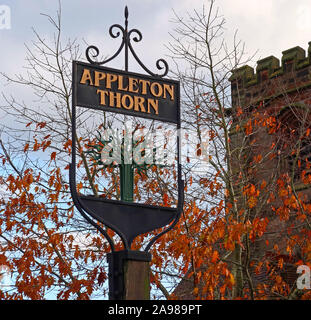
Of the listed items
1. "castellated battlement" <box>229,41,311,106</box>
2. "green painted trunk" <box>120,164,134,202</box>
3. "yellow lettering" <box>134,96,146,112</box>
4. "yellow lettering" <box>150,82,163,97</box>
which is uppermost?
"castellated battlement" <box>229,41,311,106</box>

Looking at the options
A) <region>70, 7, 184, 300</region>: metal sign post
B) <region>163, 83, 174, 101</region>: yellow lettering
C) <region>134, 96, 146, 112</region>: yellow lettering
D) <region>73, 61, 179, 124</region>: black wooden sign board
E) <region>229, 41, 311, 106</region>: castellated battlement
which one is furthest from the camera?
<region>229, 41, 311, 106</region>: castellated battlement

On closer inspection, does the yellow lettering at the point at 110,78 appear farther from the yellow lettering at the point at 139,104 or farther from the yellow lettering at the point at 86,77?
the yellow lettering at the point at 139,104

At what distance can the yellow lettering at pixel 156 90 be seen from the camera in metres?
6.88

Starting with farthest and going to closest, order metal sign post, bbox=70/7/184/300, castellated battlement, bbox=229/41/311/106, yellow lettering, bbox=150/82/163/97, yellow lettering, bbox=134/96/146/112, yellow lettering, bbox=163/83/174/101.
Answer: castellated battlement, bbox=229/41/311/106 < yellow lettering, bbox=163/83/174/101 < yellow lettering, bbox=150/82/163/97 < yellow lettering, bbox=134/96/146/112 < metal sign post, bbox=70/7/184/300

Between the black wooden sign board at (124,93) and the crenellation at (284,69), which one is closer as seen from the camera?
the black wooden sign board at (124,93)

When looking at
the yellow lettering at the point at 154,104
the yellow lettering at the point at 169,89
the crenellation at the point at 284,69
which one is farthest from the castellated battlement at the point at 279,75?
the yellow lettering at the point at 154,104

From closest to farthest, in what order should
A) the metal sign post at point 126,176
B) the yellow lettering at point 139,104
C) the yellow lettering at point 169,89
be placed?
the metal sign post at point 126,176 → the yellow lettering at point 139,104 → the yellow lettering at point 169,89

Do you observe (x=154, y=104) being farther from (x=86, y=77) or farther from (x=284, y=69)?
(x=284, y=69)

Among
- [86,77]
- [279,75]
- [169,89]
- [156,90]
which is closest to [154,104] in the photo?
[156,90]

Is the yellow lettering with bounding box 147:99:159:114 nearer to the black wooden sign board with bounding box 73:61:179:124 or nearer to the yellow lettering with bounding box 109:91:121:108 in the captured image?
the black wooden sign board with bounding box 73:61:179:124

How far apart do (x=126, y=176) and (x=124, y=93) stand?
82cm

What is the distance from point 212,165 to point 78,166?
2.71 m

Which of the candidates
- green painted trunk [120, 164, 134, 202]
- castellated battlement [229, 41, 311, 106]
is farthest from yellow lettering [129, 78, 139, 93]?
castellated battlement [229, 41, 311, 106]

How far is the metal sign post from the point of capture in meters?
6.21
